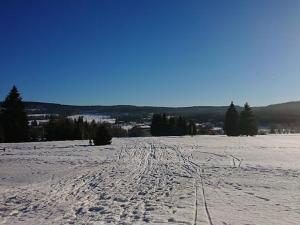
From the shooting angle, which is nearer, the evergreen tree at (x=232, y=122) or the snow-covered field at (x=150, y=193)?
the snow-covered field at (x=150, y=193)

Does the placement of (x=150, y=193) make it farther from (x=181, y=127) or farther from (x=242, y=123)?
(x=181, y=127)

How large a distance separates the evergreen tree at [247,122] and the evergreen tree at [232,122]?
38.2 inches

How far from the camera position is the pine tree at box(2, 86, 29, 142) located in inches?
2311

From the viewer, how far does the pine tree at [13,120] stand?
58.7 metres

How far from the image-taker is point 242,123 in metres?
76.8

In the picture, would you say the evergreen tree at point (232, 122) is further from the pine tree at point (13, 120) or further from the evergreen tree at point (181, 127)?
the pine tree at point (13, 120)

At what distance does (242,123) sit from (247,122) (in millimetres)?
889

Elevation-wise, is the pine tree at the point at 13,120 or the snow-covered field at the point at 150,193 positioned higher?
the pine tree at the point at 13,120

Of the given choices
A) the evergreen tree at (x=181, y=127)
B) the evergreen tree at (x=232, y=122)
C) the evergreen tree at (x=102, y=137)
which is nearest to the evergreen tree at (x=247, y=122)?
the evergreen tree at (x=232, y=122)

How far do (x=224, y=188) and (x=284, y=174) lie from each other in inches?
234

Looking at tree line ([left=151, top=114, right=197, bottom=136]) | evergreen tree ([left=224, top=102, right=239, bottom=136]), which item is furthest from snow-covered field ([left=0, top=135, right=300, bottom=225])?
tree line ([left=151, top=114, right=197, bottom=136])

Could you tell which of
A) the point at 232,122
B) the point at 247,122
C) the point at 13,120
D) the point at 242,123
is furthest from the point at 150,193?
the point at 232,122

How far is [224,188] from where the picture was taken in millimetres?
17016

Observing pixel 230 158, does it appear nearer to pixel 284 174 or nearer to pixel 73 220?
pixel 284 174
